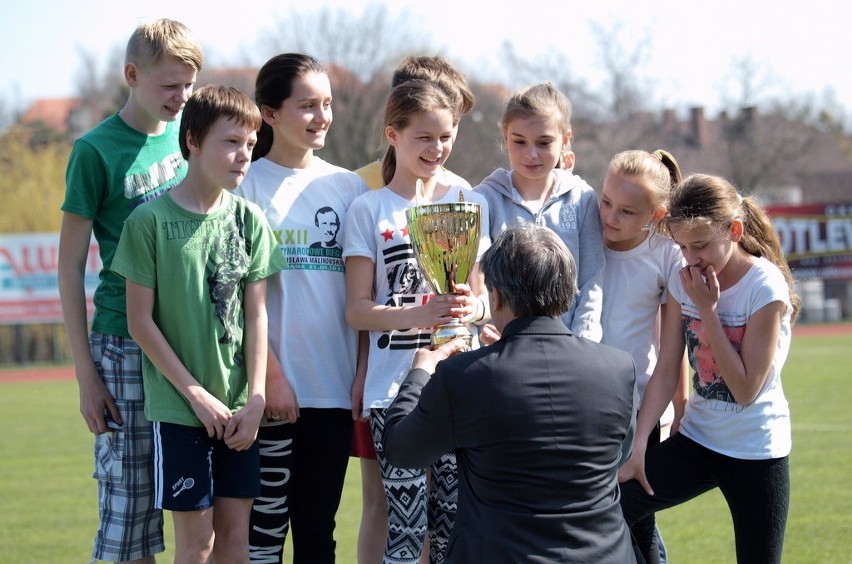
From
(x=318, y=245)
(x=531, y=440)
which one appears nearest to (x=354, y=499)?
(x=318, y=245)

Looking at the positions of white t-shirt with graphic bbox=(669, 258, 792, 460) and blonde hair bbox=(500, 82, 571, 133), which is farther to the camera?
blonde hair bbox=(500, 82, 571, 133)

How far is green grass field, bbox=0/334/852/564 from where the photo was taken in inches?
243

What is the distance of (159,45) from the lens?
3.83 m

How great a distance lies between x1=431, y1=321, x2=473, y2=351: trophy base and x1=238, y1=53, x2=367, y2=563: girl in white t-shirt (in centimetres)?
67

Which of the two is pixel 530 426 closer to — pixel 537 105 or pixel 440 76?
pixel 537 105

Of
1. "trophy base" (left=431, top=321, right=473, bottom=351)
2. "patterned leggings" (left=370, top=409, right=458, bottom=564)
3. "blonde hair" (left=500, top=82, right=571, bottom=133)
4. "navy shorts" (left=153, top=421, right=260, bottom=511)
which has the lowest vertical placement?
"patterned leggings" (left=370, top=409, right=458, bottom=564)

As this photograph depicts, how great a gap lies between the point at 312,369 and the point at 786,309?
1789mm

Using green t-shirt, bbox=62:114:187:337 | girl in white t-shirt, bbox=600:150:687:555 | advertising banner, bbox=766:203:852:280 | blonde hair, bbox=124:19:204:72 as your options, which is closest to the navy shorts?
green t-shirt, bbox=62:114:187:337

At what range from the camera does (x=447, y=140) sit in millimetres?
4074

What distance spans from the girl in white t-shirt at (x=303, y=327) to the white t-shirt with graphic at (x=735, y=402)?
4.43 ft

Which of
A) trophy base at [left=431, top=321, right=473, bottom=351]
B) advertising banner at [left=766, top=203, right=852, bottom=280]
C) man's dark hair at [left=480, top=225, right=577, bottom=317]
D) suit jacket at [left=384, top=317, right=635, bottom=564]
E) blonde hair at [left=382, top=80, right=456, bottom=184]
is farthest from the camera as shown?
advertising banner at [left=766, top=203, right=852, bottom=280]

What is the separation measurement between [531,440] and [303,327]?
1.39 meters

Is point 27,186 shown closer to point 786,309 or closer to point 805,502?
point 805,502

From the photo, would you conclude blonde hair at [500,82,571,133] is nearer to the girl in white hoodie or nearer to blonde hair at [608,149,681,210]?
the girl in white hoodie
